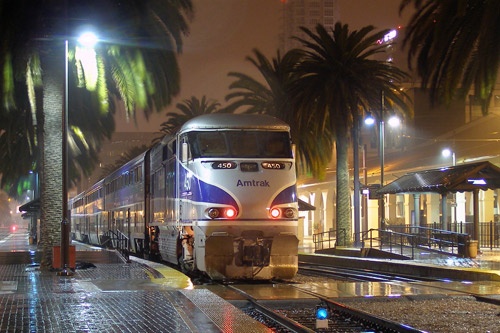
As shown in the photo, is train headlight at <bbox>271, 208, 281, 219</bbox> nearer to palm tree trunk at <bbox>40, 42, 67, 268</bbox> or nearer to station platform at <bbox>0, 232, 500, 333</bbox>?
station platform at <bbox>0, 232, 500, 333</bbox>

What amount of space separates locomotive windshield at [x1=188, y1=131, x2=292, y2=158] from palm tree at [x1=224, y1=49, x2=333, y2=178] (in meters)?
14.5

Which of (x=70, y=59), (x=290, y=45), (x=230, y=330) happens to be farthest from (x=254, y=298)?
(x=290, y=45)

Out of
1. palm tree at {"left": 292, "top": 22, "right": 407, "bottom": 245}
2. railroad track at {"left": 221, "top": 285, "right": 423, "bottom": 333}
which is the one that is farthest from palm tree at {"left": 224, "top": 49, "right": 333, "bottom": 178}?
railroad track at {"left": 221, "top": 285, "right": 423, "bottom": 333}

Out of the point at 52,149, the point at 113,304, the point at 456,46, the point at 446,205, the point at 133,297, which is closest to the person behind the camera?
the point at 113,304

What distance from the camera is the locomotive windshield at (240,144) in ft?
62.0

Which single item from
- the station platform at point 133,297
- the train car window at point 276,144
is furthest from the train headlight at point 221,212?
the train car window at point 276,144

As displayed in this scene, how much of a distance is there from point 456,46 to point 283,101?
17894 millimetres

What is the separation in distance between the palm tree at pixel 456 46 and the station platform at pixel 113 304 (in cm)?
796

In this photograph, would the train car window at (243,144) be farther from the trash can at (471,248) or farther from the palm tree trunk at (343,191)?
the palm tree trunk at (343,191)

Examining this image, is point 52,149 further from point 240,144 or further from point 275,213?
point 275,213

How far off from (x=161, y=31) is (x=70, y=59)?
302 cm

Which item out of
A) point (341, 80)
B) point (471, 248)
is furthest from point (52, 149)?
point (471, 248)

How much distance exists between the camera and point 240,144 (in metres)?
19.2

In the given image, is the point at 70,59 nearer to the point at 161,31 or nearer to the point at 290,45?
the point at 161,31
